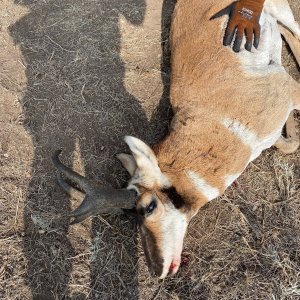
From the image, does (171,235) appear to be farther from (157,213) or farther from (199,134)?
(199,134)

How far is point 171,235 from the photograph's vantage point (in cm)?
471

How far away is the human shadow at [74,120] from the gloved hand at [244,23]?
60.0 inches

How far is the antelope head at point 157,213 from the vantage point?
464cm

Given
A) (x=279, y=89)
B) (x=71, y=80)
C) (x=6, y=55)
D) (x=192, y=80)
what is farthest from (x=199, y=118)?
(x=6, y=55)

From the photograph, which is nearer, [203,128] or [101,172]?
[203,128]

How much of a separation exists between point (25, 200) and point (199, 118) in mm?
2327

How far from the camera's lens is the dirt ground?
5.22m

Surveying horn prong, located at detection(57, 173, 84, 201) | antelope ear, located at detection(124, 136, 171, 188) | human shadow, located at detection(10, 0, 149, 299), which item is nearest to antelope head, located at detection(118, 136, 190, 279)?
antelope ear, located at detection(124, 136, 171, 188)

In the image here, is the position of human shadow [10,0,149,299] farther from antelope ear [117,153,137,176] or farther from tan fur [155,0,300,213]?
tan fur [155,0,300,213]

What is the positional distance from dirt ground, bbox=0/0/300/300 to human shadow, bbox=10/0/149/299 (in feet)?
0.04

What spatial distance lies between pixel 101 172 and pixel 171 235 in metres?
1.53

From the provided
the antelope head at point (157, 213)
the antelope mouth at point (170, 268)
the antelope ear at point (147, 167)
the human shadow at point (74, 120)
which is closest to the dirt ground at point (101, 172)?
the human shadow at point (74, 120)

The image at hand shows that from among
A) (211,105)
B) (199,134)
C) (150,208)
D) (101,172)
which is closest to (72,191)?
(101,172)

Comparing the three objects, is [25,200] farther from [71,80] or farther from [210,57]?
[210,57]
